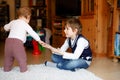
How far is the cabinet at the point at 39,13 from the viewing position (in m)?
5.66

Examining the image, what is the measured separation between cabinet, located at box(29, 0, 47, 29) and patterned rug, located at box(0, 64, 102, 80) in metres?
3.36

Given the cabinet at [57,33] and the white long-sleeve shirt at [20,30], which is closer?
the white long-sleeve shirt at [20,30]

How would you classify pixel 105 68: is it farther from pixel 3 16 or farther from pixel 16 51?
pixel 3 16

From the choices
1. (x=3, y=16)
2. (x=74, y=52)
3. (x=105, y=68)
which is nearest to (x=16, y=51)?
(x=74, y=52)

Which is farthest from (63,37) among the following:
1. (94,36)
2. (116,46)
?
(116,46)

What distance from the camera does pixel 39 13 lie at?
5.77 metres

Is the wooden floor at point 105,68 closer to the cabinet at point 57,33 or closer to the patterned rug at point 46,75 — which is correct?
the patterned rug at point 46,75

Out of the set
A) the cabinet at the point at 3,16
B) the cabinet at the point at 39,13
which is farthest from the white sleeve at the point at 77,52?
the cabinet at the point at 3,16

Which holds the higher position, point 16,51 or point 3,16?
point 3,16

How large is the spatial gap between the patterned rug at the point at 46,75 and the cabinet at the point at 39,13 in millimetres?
3357

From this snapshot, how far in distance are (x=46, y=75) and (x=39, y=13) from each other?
3.77 m

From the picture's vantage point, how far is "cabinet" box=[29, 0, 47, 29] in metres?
5.66

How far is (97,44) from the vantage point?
3.38m

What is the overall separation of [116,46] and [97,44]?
0.45m
